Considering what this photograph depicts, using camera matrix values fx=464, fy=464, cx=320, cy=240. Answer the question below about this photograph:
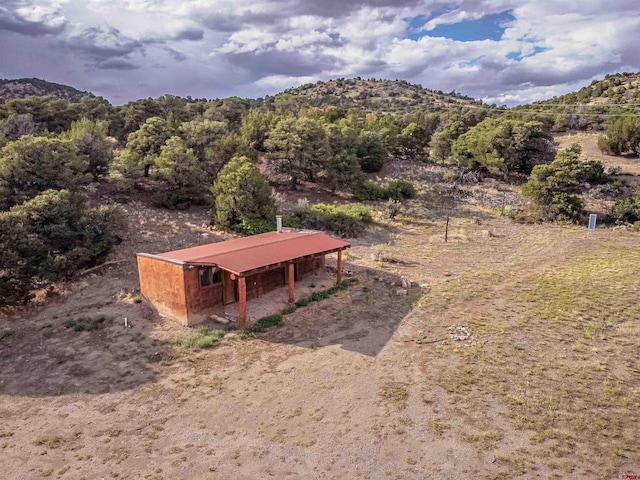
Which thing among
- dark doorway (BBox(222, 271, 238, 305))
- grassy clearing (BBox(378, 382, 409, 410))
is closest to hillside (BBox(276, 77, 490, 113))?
dark doorway (BBox(222, 271, 238, 305))

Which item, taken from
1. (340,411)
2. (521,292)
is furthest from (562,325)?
(340,411)

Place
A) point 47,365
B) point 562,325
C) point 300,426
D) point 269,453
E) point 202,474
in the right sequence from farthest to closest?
point 562,325
point 47,365
point 300,426
point 269,453
point 202,474

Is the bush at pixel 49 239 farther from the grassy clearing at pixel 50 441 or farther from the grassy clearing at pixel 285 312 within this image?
the grassy clearing at pixel 285 312

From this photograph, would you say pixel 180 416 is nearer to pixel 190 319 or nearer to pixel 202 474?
pixel 202 474

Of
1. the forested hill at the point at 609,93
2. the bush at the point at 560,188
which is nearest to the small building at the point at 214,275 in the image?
the bush at the point at 560,188

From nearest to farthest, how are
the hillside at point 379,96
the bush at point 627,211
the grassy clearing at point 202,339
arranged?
the grassy clearing at point 202,339
the bush at point 627,211
the hillside at point 379,96

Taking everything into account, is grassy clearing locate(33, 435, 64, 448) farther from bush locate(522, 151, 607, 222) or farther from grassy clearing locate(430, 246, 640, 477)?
bush locate(522, 151, 607, 222)
